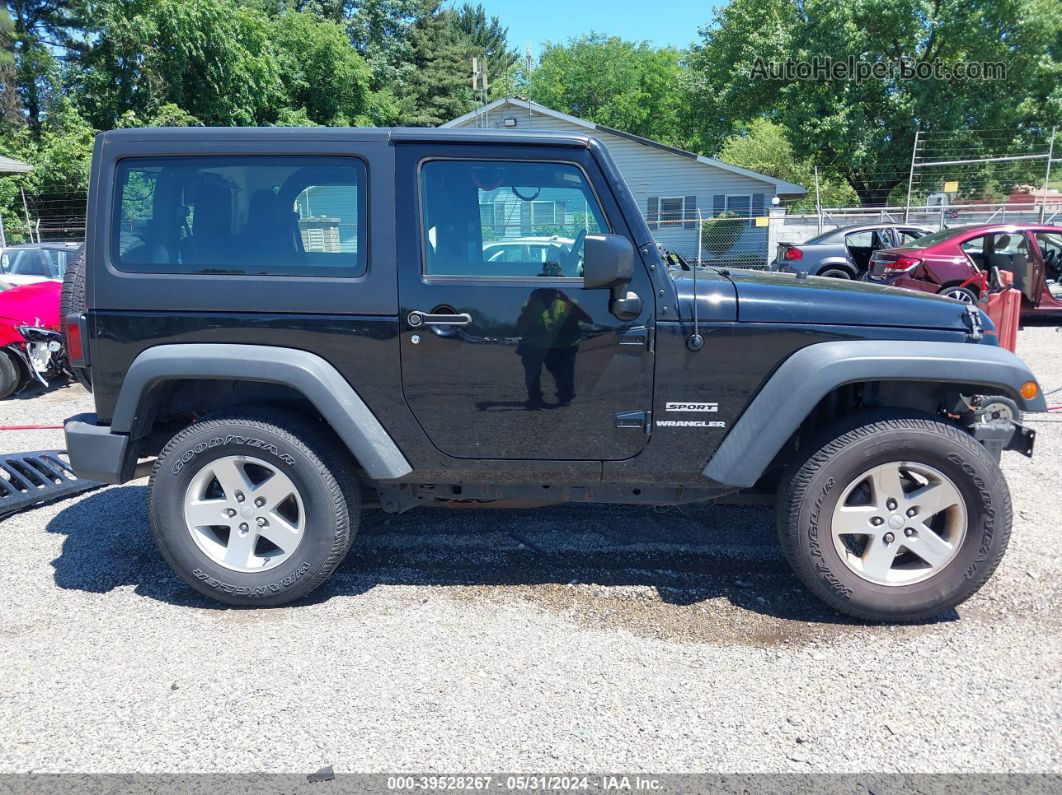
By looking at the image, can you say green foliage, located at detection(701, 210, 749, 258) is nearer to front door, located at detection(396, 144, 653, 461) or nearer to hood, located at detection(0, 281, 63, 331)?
hood, located at detection(0, 281, 63, 331)

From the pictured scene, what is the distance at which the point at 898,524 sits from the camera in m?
3.46

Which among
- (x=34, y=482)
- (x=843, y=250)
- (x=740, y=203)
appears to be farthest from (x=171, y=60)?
(x=34, y=482)

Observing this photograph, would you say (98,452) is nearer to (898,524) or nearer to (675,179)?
(898,524)

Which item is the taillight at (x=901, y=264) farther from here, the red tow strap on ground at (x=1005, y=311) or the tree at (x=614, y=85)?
the tree at (x=614, y=85)

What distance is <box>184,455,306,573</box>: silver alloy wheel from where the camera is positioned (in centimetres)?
362

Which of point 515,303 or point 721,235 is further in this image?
point 721,235

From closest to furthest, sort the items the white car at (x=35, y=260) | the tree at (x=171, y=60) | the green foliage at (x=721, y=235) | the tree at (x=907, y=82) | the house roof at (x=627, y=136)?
1. the white car at (x=35, y=260)
2. the green foliage at (x=721, y=235)
3. the house roof at (x=627, y=136)
4. the tree at (x=171, y=60)
5. the tree at (x=907, y=82)

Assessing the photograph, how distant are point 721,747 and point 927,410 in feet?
6.29

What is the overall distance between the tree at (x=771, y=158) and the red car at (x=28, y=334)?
40556mm

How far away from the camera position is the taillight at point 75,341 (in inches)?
142

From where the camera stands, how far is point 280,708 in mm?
2936

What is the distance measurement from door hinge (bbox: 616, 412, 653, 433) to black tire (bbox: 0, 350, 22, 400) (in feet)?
24.6

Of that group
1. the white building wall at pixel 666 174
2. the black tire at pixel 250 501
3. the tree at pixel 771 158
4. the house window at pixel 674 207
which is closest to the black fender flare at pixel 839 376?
the black tire at pixel 250 501

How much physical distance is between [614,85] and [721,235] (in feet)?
122
